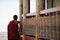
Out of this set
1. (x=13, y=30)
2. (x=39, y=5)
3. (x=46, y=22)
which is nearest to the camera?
(x=46, y=22)

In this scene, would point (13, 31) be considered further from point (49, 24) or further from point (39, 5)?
point (49, 24)

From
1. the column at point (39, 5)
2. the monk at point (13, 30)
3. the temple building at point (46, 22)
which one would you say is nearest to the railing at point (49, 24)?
the temple building at point (46, 22)

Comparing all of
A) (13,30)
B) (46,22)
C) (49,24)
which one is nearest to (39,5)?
(46,22)

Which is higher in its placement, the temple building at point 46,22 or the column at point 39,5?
the column at point 39,5

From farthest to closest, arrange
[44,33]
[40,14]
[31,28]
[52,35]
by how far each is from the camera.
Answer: [31,28], [40,14], [44,33], [52,35]

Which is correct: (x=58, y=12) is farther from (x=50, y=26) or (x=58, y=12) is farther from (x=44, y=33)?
(x=44, y=33)

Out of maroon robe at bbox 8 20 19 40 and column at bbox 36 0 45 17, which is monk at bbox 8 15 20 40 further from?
column at bbox 36 0 45 17

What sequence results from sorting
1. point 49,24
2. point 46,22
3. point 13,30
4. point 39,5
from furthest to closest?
point 13,30 < point 39,5 < point 46,22 < point 49,24

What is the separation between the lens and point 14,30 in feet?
31.3

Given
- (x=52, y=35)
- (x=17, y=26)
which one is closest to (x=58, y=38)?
(x=52, y=35)

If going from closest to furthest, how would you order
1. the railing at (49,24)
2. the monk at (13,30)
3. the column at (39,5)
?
the railing at (49,24) < the column at (39,5) < the monk at (13,30)

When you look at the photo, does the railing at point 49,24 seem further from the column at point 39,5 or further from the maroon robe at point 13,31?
the maroon robe at point 13,31

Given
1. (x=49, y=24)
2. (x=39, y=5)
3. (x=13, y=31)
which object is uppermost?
(x=39, y=5)

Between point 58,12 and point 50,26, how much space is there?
1.75 feet
